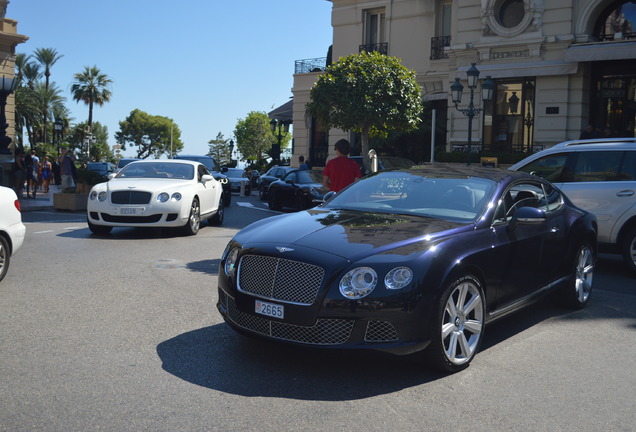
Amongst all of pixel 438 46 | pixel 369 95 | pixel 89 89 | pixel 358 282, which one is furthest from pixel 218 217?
pixel 89 89

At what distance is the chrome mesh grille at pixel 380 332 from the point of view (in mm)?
4574

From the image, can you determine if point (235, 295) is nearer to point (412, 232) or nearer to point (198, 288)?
point (412, 232)

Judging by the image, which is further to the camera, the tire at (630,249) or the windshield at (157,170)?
the windshield at (157,170)

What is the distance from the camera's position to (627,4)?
917 inches

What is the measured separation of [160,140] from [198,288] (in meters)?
129

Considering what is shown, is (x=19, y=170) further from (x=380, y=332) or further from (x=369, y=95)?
(x=380, y=332)

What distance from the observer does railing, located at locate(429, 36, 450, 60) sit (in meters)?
30.0

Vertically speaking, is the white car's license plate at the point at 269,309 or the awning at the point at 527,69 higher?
the awning at the point at 527,69

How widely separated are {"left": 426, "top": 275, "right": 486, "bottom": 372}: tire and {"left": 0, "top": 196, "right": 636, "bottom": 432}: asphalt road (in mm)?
128

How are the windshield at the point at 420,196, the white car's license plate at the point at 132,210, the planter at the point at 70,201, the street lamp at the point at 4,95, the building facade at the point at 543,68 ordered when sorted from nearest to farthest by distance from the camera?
1. the windshield at the point at 420,196
2. the white car's license plate at the point at 132,210
3. the planter at the point at 70,201
4. the street lamp at the point at 4,95
5. the building facade at the point at 543,68

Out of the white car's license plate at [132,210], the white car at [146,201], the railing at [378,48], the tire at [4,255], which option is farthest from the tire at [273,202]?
the railing at [378,48]

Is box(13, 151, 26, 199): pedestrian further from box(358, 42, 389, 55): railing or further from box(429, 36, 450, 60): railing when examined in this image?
box(429, 36, 450, 60): railing

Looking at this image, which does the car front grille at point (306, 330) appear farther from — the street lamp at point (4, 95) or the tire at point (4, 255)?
the street lamp at point (4, 95)

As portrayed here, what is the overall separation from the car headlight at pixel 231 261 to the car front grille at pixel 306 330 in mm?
376
